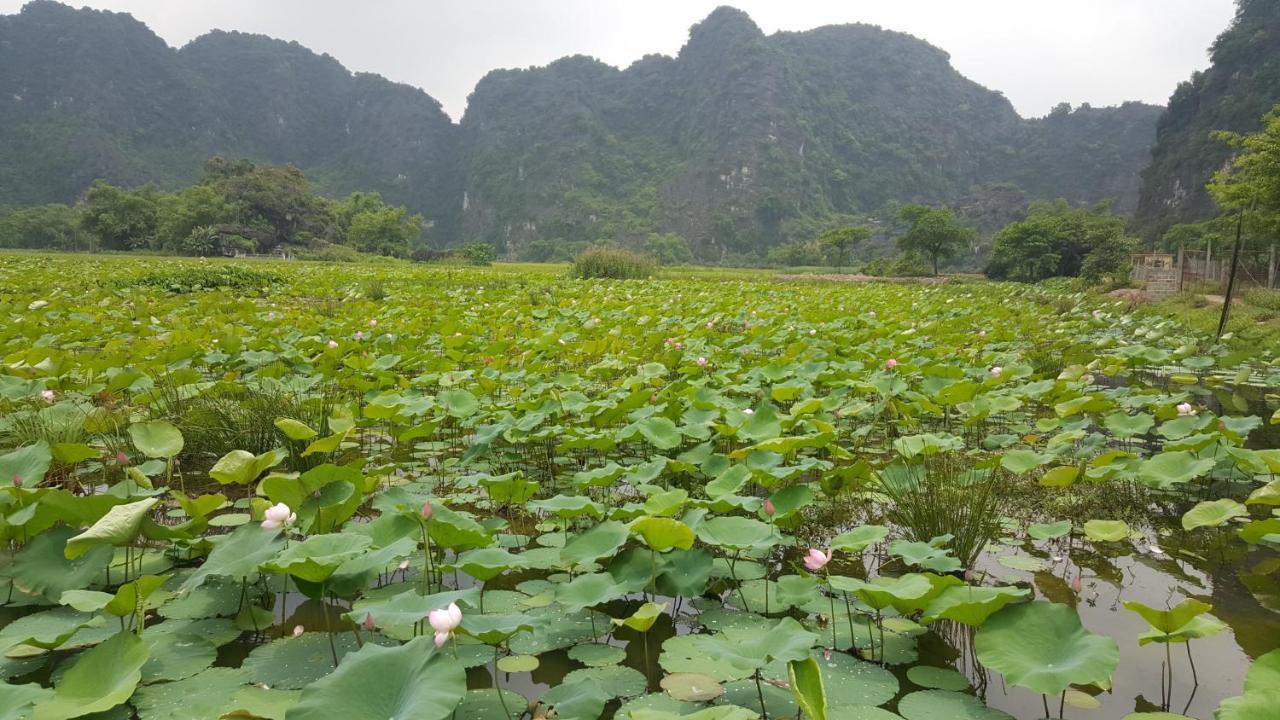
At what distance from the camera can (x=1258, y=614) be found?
5.76ft

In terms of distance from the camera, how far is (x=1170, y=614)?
4.03 ft

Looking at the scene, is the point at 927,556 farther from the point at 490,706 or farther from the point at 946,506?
the point at 490,706

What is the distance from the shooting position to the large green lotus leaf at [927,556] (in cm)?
155

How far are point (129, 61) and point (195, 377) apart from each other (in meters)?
136

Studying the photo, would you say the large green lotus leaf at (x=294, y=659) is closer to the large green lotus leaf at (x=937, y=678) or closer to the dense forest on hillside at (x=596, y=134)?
the large green lotus leaf at (x=937, y=678)

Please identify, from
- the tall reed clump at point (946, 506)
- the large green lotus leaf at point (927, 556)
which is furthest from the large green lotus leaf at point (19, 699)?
the tall reed clump at point (946, 506)

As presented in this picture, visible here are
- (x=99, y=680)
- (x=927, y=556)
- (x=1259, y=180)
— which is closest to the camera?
(x=99, y=680)

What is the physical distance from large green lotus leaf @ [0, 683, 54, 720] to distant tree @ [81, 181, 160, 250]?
1920 inches

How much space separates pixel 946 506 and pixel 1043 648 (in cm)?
85

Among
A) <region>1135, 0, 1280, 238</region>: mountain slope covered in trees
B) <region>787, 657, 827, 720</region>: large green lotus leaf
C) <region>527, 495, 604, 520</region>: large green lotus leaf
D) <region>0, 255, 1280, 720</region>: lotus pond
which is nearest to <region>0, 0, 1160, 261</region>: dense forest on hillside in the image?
<region>1135, 0, 1280, 238</region>: mountain slope covered in trees

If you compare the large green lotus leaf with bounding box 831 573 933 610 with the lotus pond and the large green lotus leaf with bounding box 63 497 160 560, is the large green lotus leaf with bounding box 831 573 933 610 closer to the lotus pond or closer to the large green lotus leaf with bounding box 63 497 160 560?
the lotus pond

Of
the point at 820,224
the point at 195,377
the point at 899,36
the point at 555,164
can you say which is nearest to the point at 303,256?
the point at 195,377

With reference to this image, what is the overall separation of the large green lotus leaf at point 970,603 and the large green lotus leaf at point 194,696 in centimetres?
137

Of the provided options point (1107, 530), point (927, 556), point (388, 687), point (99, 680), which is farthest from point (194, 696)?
point (1107, 530)
